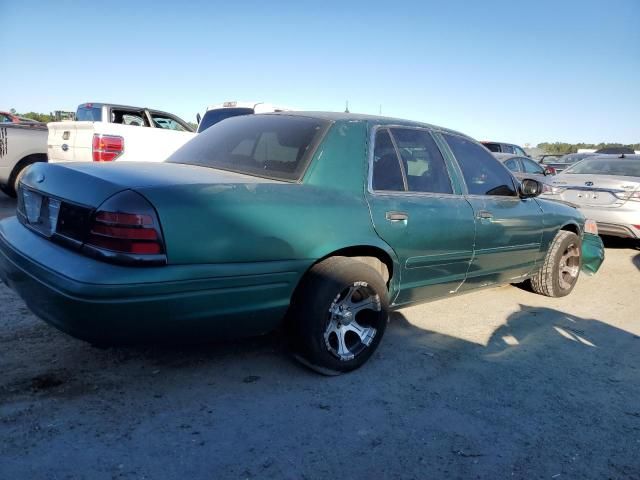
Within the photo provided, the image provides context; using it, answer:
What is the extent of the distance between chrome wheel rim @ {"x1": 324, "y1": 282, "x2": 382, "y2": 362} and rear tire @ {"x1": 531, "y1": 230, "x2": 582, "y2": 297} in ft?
7.96

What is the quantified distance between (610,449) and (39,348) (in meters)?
3.24

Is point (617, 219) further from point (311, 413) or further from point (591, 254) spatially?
Answer: point (311, 413)

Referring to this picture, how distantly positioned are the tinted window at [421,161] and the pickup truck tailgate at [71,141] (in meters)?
4.93

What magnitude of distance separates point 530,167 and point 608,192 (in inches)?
222

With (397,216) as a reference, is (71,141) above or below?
above

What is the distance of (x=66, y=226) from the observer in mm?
2514

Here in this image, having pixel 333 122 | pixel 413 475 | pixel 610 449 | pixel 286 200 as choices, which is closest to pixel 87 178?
pixel 286 200

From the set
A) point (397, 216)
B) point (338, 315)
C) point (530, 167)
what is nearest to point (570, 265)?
point (397, 216)

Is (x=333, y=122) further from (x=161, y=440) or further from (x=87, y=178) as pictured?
(x=161, y=440)

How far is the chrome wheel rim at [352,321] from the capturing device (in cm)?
303

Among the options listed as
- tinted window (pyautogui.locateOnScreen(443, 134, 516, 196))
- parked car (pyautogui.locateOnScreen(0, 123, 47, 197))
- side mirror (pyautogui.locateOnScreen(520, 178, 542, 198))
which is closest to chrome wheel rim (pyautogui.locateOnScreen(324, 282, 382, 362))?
tinted window (pyautogui.locateOnScreen(443, 134, 516, 196))

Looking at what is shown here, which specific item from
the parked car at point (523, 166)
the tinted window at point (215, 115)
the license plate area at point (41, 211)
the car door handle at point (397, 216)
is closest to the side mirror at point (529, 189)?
the car door handle at point (397, 216)

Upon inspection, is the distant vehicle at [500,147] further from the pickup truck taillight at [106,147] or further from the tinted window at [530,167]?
the pickup truck taillight at [106,147]

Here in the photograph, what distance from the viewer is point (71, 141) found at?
23.5 feet
